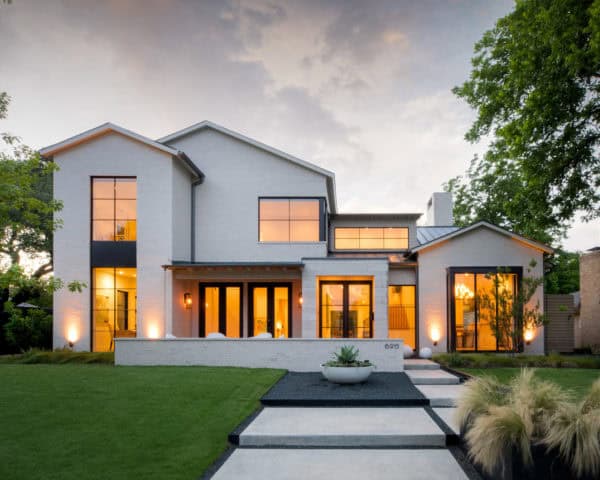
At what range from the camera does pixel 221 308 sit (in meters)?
17.0

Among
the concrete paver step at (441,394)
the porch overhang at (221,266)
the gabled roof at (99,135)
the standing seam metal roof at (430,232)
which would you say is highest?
the gabled roof at (99,135)

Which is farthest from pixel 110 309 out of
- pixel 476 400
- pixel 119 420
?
pixel 476 400

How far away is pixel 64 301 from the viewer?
14836mm

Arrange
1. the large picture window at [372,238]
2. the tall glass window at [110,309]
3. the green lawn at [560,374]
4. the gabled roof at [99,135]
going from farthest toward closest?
1. the large picture window at [372,238]
2. the tall glass window at [110,309]
3. the gabled roof at [99,135]
4. the green lawn at [560,374]

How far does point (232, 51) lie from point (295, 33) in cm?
333

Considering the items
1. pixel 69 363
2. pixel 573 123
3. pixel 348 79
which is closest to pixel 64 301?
pixel 69 363

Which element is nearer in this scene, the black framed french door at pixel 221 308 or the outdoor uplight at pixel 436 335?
Result: the outdoor uplight at pixel 436 335

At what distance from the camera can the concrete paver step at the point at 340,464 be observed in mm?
5008

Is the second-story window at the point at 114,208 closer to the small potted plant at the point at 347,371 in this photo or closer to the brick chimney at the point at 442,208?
the small potted plant at the point at 347,371

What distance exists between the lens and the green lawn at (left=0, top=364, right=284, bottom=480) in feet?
16.7

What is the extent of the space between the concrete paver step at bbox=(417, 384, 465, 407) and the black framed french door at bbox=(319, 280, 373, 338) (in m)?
5.84

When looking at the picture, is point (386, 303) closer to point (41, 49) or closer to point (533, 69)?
point (533, 69)

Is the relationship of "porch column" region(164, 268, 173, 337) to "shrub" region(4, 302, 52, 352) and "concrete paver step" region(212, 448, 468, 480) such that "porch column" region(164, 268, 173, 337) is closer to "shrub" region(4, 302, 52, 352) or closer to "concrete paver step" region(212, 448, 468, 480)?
"shrub" region(4, 302, 52, 352)

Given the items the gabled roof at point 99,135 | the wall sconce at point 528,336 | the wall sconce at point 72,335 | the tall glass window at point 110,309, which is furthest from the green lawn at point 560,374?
the wall sconce at point 72,335
